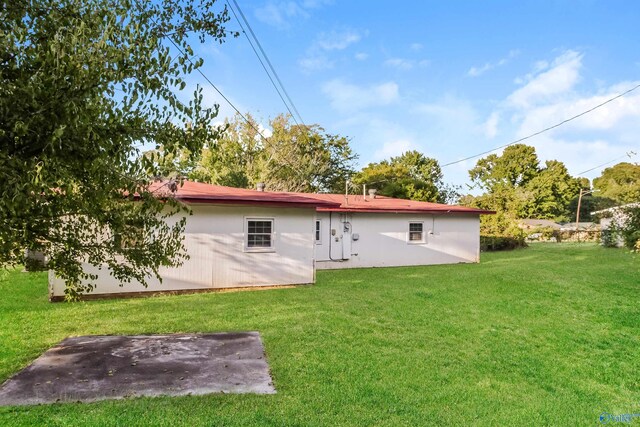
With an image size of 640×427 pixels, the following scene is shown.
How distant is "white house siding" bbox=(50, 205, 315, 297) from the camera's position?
9.79m

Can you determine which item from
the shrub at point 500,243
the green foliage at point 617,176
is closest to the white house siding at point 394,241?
the shrub at point 500,243

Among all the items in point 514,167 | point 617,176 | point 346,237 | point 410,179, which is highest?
point 514,167

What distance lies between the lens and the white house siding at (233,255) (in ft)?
32.1

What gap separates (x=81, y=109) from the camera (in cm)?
241

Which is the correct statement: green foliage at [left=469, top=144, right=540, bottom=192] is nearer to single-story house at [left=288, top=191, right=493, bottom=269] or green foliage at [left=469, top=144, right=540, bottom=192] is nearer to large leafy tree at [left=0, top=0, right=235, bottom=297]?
single-story house at [left=288, top=191, right=493, bottom=269]

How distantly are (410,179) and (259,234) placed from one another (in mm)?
23567

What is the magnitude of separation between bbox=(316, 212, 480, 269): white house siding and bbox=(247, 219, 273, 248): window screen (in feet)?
14.1

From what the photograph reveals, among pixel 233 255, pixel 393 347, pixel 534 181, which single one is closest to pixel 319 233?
pixel 233 255

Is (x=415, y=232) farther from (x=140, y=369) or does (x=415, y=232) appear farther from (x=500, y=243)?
(x=140, y=369)

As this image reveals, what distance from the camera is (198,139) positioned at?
10.5ft

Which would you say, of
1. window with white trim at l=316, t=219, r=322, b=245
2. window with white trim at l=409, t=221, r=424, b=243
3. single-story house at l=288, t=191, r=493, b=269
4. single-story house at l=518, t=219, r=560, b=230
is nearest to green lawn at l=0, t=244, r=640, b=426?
window with white trim at l=316, t=219, r=322, b=245

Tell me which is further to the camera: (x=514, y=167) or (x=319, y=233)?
(x=514, y=167)

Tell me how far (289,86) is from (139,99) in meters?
10.9

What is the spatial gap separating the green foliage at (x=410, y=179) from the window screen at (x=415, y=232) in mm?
14466
